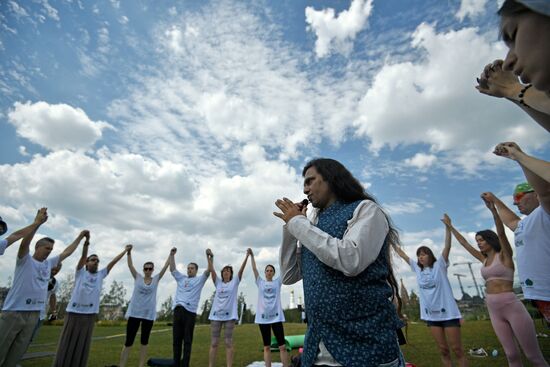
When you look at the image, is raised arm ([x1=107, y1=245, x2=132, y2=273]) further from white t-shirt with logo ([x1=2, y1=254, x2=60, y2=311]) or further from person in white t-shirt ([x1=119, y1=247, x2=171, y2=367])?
white t-shirt with logo ([x1=2, y1=254, x2=60, y2=311])

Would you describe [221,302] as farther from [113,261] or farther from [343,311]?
[343,311]

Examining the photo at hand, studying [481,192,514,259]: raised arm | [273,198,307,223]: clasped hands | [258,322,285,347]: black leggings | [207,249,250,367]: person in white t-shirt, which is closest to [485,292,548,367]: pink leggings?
[481,192,514,259]: raised arm

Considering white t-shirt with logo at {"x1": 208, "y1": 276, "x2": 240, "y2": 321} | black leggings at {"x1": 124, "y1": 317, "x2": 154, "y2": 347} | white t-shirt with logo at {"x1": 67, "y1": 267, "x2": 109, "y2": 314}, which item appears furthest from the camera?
white t-shirt with logo at {"x1": 208, "y1": 276, "x2": 240, "y2": 321}

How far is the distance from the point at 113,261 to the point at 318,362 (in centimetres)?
815

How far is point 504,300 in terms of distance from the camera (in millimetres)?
4750

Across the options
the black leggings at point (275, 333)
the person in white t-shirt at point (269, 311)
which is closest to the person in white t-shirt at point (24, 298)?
the person in white t-shirt at point (269, 311)

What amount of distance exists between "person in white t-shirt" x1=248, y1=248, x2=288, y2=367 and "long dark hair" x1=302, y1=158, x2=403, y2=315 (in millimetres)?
7116

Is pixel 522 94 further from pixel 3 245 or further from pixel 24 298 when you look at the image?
pixel 24 298

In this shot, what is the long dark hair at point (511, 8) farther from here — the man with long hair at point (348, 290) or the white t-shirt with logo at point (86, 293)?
the white t-shirt with logo at point (86, 293)

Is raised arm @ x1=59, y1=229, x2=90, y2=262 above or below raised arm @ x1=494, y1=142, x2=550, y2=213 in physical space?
above

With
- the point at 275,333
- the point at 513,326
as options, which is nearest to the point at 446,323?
the point at 513,326

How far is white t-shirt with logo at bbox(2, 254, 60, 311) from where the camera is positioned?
19.5 ft

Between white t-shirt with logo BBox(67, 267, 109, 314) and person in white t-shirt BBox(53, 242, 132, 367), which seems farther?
white t-shirt with logo BBox(67, 267, 109, 314)

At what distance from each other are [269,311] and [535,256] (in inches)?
274
